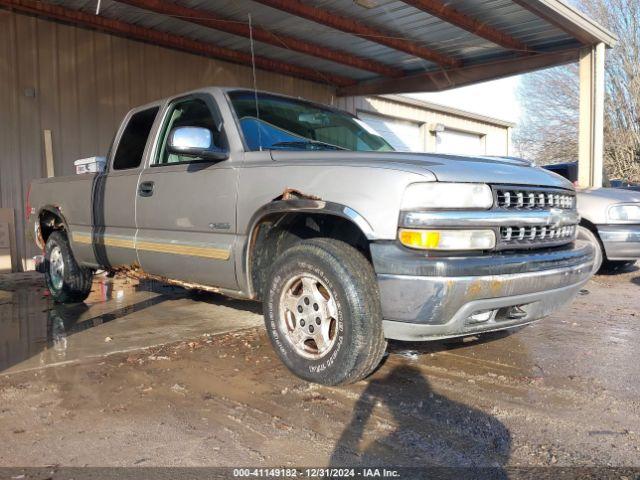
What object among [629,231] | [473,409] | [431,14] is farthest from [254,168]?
[431,14]

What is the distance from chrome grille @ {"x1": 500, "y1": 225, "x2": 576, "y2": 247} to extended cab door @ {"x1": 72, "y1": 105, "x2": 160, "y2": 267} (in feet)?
10.0

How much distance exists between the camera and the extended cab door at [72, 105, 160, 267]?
4711mm

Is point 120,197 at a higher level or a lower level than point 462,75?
lower

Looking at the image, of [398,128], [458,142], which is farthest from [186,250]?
[458,142]

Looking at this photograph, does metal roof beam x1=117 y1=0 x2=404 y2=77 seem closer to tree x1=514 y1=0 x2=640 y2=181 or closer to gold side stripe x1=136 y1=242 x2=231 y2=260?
gold side stripe x1=136 y1=242 x2=231 y2=260

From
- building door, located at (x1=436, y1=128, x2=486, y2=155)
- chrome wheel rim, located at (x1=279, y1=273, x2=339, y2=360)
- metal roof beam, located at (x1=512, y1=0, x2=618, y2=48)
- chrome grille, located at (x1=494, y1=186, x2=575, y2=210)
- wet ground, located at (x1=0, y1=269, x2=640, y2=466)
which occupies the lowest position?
wet ground, located at (x1=0, y1=269, x2=640, y2=466)

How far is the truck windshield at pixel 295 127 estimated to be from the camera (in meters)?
3.94

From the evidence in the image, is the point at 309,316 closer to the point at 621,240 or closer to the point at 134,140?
the point at 134,140

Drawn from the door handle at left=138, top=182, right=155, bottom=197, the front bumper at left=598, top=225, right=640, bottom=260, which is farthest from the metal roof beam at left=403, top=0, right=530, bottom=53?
the door handle at left=138, top=182, right=155, bottom=197

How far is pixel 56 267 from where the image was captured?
6.11 metres

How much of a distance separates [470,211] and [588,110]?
25.6 ft

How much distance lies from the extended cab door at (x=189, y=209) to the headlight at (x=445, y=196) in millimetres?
1372

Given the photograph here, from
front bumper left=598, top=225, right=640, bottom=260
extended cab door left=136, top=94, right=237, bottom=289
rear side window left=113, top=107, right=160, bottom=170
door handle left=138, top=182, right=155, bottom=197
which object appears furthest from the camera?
front bumper left=598, top=225, right=640, bottom=260

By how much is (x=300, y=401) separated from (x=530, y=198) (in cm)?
179
